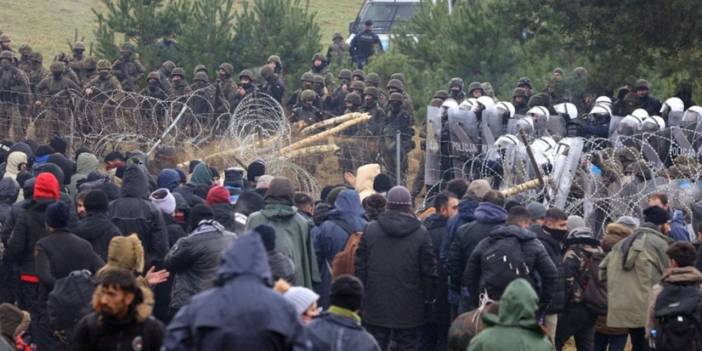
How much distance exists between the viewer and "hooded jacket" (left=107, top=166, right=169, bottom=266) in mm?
12633

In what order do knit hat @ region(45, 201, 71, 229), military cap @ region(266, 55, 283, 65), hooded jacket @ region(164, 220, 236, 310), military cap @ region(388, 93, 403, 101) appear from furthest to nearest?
military cap @ region(266, 55, 283, 65) → military cap @ region(388, 93, 403, 101) → hooded jacket @ region(164, 220, 236, 310) → knit hat @ region(45, 201, 71, 229)

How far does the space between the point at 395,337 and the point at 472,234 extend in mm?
959

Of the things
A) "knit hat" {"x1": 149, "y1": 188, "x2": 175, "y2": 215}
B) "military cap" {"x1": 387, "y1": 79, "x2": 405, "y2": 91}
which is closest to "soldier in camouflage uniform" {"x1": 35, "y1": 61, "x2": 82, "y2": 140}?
"military cap" {"x1": 387, "y1": 79, "x2": 405, "y2": 91}

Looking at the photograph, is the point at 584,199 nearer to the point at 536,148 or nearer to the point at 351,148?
the point at 536,148

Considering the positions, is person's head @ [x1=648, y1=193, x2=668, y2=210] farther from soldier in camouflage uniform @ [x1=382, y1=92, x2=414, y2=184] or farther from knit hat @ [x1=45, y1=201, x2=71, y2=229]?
soldier in camouflage uniform @ [x1=382, y1=92, x2=414, y2=184]

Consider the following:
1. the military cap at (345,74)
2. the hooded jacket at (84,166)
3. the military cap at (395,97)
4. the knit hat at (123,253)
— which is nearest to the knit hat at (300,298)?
the knit hat at (123,253)

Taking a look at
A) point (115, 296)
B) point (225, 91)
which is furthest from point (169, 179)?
point (225, 91)

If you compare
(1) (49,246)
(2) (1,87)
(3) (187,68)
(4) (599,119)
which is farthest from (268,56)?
(1) (49,246)

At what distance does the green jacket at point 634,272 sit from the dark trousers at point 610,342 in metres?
0.52

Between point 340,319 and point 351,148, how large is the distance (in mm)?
11900

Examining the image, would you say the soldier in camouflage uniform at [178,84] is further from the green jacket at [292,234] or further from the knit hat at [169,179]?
the green jacket at [292,234]

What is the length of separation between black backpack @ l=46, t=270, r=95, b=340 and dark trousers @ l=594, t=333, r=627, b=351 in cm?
464

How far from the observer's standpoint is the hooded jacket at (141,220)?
41.4 feet

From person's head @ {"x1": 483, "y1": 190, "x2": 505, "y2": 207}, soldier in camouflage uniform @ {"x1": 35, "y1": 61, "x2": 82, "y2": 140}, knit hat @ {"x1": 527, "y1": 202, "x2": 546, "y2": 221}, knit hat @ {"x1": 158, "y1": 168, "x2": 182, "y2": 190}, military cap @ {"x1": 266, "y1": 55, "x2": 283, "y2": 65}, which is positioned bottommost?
soldier in camouflage uniform @ {"x1": 35, "y1": 61, "x2": 82, "y2": 140}
